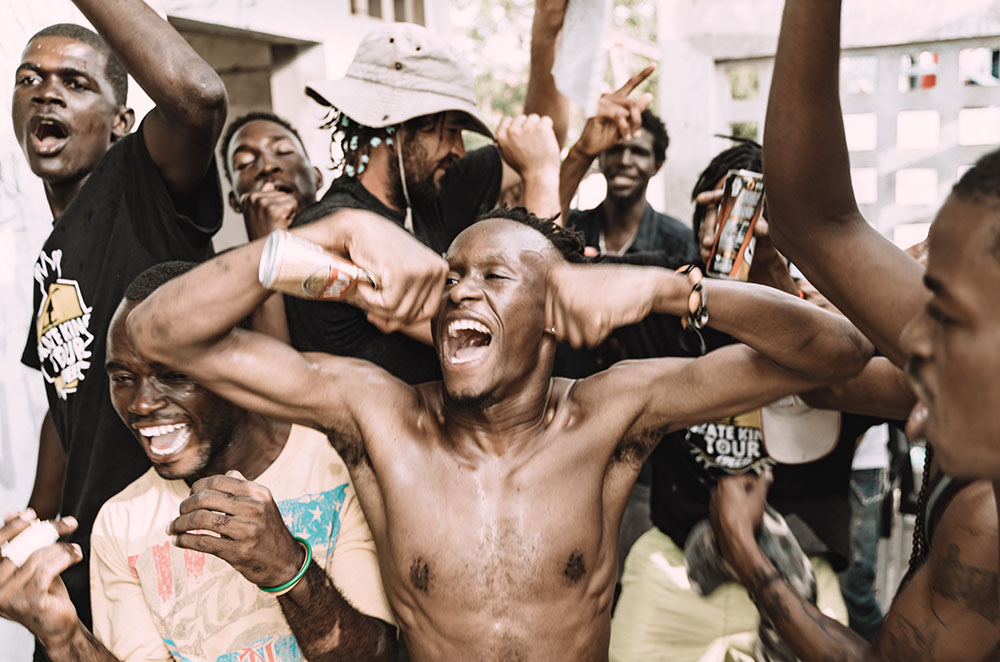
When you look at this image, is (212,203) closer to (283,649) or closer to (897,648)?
(283,649)

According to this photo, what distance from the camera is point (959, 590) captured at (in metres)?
1.75

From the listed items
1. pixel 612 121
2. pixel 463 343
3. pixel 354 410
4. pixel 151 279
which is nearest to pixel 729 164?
pixel 612 121

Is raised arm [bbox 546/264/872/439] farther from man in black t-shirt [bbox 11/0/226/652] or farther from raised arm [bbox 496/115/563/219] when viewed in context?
man in black t-shirt [bbox 11/0/226/652]

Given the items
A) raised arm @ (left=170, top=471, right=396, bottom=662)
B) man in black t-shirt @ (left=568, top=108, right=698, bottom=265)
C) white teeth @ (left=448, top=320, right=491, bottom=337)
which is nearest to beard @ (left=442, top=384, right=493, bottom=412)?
white teeth @ (left=448, top=320, right=491, bottom=337)

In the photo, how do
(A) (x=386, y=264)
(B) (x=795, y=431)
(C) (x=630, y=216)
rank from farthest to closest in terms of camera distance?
(C) (x=630, y=216) → (B) (x=795, y=431) → (A) (x=386, y=264)

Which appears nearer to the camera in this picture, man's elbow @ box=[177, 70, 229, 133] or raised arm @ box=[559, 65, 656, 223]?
man's elbow @ box=[177, 70, 229, 133]

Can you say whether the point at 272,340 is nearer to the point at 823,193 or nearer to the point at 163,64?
the point at 163,64

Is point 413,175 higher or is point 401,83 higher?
point 401,83

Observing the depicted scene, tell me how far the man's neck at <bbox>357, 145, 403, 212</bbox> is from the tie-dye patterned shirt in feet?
3.29

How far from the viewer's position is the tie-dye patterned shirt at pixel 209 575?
90.1 inches

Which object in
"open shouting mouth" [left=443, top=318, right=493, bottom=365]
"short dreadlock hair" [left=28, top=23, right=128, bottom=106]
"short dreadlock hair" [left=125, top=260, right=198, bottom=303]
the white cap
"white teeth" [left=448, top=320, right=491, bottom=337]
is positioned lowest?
the white cap

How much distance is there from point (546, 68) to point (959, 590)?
2.33 m

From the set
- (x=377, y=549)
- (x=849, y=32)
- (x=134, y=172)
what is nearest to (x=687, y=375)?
(x=377, y=549)

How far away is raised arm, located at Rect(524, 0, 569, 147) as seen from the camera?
126 inches
